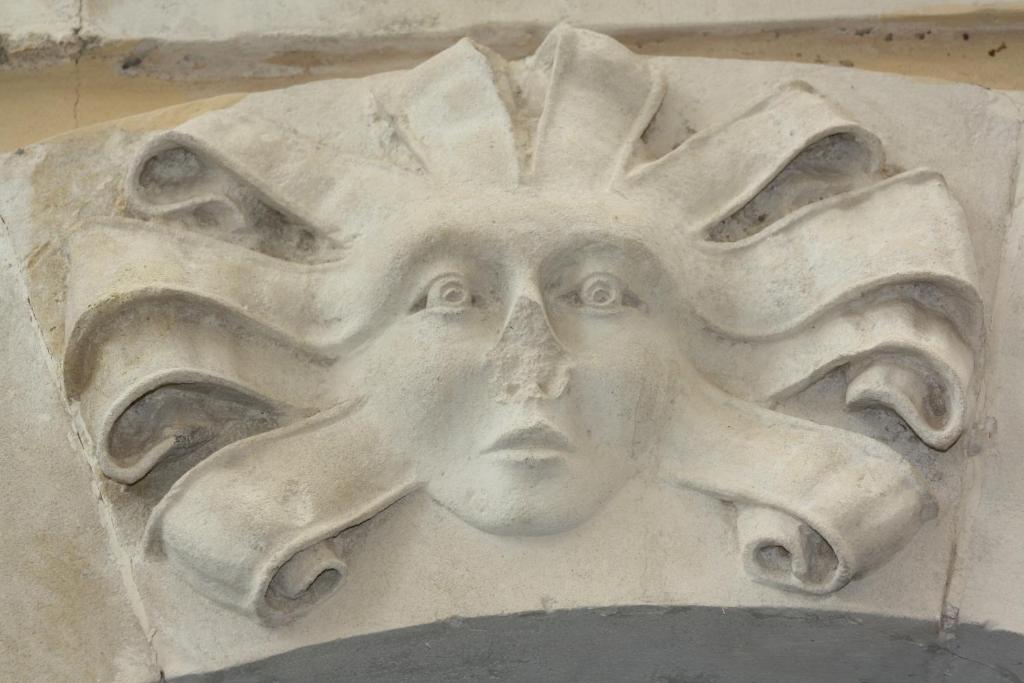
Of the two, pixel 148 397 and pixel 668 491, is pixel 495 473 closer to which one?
pixel 668 491

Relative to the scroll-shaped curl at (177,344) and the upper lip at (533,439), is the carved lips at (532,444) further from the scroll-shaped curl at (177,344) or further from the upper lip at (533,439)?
the scroll-shaped curl at (177,344)

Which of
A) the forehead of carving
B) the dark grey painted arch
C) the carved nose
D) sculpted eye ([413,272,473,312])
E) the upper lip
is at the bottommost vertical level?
the dark grey painted arch

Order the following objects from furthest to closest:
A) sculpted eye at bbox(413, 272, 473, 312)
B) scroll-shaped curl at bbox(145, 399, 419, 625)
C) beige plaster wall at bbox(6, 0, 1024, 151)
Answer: beige plaster wall at bbox(6, 0, 1024, 151)
sculpted eye at bbox(413, 272, 473, 312)
scroll-shaped curl at bbox(145, 399, 419, 625)

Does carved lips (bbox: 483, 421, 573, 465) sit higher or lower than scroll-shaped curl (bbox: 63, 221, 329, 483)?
lower

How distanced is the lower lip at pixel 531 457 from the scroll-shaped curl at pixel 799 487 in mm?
167

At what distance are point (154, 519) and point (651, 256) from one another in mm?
712

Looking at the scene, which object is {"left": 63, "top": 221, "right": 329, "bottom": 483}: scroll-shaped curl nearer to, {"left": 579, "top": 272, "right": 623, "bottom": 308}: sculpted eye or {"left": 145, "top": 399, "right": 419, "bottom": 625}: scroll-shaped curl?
{"left": 145, "top": 399, "right": 419, "bottom": 625}: scroll-shaped curl

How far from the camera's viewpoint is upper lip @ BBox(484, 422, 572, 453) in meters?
1.66

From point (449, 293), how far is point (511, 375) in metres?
0.13

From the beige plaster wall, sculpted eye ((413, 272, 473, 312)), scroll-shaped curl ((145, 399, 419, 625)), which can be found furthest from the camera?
the beige plaster wall

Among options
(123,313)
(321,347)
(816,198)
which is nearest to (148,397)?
(123,313)

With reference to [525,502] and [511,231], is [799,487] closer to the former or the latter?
[525,502]

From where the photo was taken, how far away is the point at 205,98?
221cm

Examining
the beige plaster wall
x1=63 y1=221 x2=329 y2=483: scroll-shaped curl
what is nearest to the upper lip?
x1=63 y1=221 x2=329 y2=483: scroll-shaped curl
